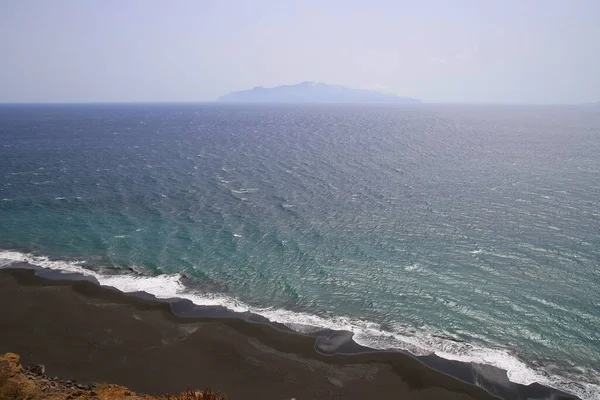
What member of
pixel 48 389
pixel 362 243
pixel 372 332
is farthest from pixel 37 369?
pixel 362 243

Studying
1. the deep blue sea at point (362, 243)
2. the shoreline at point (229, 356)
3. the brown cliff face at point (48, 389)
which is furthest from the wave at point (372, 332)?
the brown cliff face at point (48, 389)

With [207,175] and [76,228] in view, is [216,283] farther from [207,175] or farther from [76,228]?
[207,175]

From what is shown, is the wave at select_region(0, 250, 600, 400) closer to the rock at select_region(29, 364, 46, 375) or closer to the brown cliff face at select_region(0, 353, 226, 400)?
the brown cliff face at select_region(0, 353, 226, 400)

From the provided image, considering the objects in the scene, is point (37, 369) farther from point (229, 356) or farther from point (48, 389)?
point (229, 356)

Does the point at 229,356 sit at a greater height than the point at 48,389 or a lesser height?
lesser

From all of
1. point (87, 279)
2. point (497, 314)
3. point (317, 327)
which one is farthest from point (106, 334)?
point (497, 314)

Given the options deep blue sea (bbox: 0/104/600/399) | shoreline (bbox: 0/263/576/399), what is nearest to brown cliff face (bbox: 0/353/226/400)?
shoreline (bbox: 0/263/576/399)

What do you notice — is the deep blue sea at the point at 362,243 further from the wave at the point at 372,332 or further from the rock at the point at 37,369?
the rock at the point at 37,369
